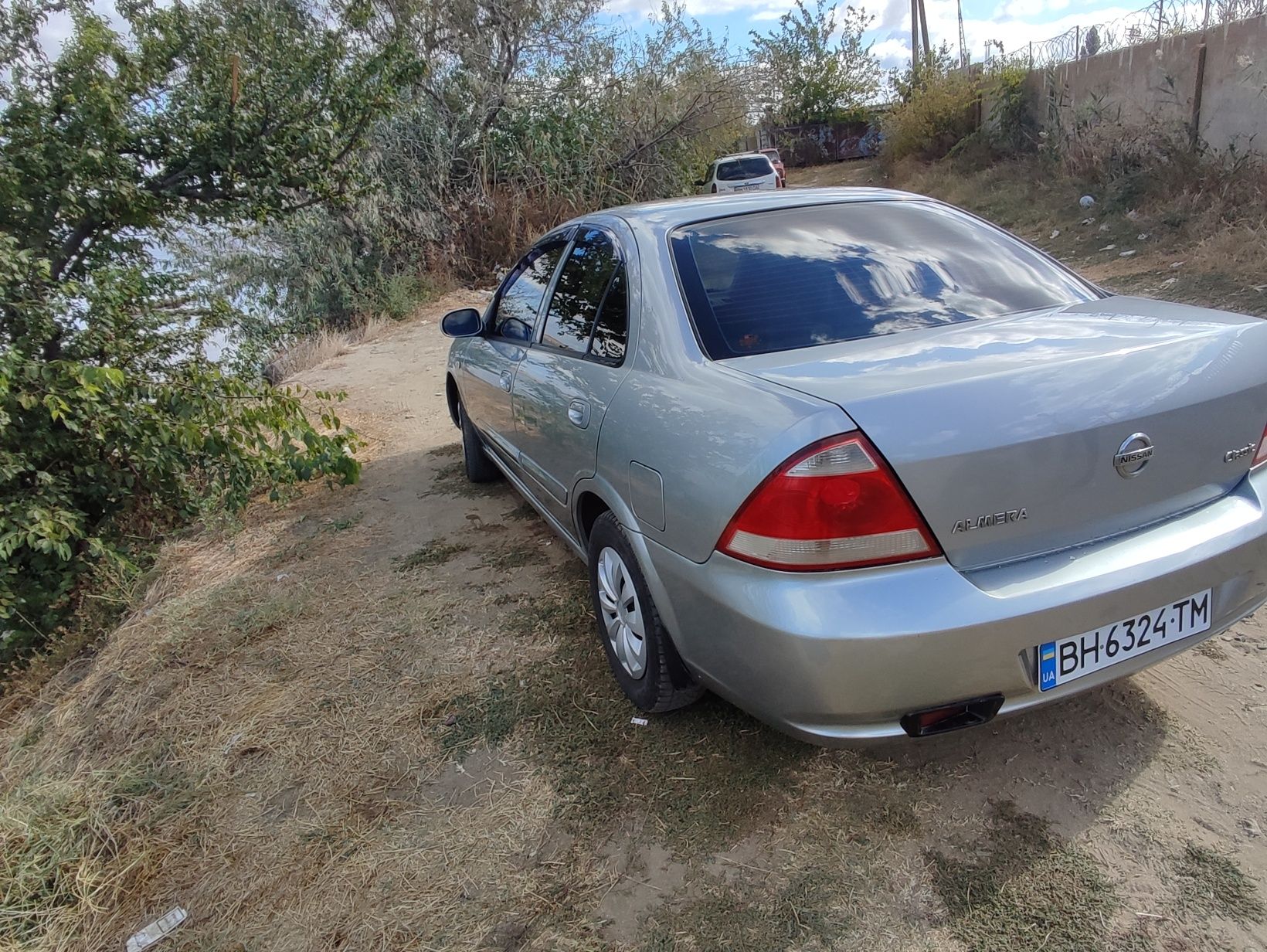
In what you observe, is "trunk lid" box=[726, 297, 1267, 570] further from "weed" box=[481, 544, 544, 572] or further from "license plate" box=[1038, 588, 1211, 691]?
"weed" box=[481, 544, 544, 572]

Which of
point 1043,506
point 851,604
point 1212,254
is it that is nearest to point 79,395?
point 851,604

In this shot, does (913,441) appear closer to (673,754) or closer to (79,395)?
(673,754)

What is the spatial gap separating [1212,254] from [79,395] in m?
9.30

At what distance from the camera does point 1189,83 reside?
34.6 ft

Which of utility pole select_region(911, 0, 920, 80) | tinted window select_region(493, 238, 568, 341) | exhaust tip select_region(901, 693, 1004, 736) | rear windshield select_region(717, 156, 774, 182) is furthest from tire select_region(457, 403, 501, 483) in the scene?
utility pole select_region(911, 0, 920, 80)

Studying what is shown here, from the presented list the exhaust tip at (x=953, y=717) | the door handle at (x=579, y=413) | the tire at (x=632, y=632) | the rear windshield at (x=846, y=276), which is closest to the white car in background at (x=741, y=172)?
the rear windshield at (x=846, y=276)

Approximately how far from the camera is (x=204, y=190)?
8055mm

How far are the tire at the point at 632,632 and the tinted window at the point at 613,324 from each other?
0.54 meters

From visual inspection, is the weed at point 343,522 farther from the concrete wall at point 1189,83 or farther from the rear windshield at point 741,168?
the rear windshield at point 741,168

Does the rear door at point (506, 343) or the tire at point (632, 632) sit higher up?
the rear door at point (506, 343)

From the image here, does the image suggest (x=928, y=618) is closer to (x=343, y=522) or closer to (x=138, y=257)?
(x=343, y=522)

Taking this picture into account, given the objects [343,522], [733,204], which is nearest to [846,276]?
[733,204]

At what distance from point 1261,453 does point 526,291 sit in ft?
9.43

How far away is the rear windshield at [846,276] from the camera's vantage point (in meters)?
2.39
